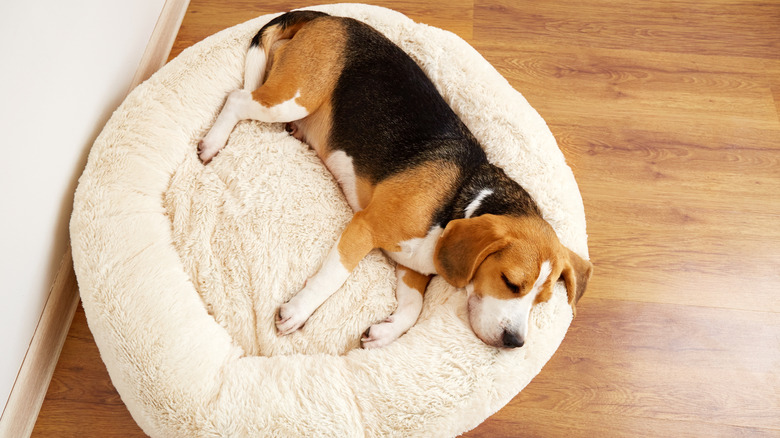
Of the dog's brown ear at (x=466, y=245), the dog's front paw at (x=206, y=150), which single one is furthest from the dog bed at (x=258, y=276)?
the dog's brown ear at (x=466, y=245)

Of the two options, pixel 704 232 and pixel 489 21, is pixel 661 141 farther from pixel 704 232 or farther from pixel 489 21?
pixel 489 21

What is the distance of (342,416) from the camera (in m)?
2.19

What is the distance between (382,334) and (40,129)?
163 centimetres

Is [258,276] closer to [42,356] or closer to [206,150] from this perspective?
[206,150]

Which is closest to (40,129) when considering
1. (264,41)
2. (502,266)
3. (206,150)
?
(206,150)

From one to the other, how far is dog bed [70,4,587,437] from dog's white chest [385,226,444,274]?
0.44 feet

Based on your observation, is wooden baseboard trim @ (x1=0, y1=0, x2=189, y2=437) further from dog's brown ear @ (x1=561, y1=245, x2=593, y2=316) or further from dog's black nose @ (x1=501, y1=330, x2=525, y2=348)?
dog's brown ear @ (x1=561, y1=245, x2=593, y2=316)

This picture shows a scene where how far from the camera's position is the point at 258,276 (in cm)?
257

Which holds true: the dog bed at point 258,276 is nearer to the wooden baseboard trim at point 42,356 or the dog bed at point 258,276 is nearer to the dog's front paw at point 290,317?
the dog's front paw at point 290,317

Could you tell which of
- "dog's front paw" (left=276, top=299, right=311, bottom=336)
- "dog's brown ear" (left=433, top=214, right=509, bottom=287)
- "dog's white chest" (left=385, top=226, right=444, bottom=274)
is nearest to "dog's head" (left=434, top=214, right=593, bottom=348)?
"dog's brown ear" (left=433, top=214, right=509, bottom=287)

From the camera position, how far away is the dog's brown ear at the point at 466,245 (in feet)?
7.10

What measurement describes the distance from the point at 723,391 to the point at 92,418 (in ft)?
9.56

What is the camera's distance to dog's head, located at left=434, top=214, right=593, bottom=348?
216 centimetres

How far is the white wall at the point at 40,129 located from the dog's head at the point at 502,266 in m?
1.66
